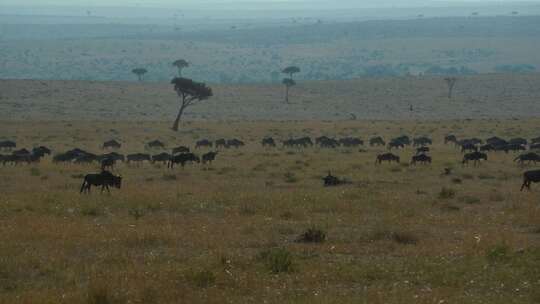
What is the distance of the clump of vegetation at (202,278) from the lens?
493 inches

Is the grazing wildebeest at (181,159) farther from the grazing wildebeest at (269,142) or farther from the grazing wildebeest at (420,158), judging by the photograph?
the grazing wildebeest at (269,142)

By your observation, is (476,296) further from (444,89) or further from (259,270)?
(444,89)

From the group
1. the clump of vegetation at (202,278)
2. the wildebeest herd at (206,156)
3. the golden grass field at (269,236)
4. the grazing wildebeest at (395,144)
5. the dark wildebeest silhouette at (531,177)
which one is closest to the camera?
the golden grass field at (269,236)

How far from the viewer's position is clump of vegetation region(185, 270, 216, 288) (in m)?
12.5

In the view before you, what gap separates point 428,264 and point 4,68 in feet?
585

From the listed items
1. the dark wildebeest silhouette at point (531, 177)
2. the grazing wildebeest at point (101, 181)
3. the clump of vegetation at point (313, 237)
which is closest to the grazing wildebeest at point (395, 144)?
the dark wildebeest silhouette at point (531, 177)

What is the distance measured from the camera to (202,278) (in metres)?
12.6

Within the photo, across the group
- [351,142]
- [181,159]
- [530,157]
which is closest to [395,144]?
[351,142]

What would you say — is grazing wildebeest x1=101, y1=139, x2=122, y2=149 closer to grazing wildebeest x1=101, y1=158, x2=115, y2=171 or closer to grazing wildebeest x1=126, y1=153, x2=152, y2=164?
grazing wildebeest x1=126, y1=153, x2=152, y2=164

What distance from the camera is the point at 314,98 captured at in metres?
100

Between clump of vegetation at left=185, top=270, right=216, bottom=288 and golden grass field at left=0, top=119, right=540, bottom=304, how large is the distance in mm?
16

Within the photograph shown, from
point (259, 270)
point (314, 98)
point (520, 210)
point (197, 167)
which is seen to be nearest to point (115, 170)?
point (197, 167)

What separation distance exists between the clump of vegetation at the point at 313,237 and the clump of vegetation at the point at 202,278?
3947 mm

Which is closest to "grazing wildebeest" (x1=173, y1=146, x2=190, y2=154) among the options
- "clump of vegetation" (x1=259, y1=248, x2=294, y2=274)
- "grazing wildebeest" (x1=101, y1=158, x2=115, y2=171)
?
"grazing wildebeest" (x1=101, y1=158, x2=115, y2=171)
